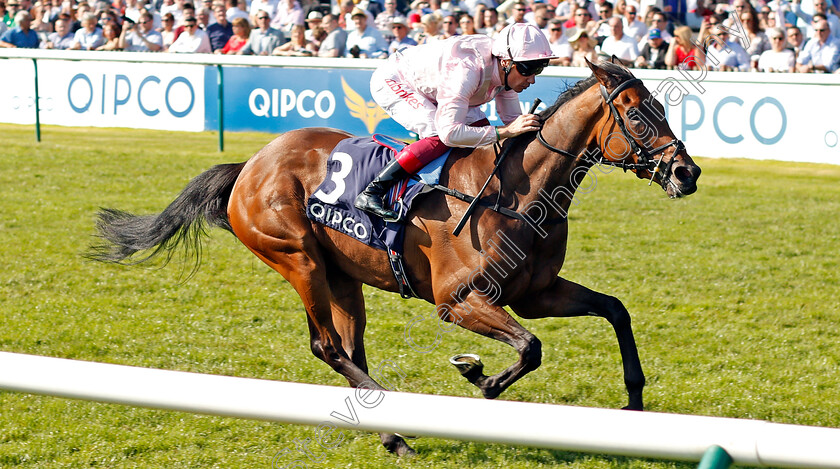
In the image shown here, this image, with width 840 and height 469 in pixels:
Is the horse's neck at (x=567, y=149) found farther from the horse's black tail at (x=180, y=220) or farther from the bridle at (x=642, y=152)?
the horse's black tail at (x=180, y=220)

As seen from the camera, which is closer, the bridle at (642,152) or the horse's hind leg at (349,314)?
the bridle at (642,152)

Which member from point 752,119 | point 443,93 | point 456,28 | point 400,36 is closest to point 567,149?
point 443,93

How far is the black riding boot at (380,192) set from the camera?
3979 millimetres

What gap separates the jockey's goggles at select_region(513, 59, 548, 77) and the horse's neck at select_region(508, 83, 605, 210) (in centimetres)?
20

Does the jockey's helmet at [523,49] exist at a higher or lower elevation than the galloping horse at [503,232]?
higher

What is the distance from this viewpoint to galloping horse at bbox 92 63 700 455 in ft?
12.1

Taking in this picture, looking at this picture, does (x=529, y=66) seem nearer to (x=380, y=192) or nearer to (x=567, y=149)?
(x=567, y=149)

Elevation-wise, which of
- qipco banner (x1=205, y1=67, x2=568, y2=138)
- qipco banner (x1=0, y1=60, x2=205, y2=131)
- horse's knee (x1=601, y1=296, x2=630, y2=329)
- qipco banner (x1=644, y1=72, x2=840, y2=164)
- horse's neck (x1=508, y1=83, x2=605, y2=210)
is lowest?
qipco banner (x1=0, y1=60, x2=205, y2=131)

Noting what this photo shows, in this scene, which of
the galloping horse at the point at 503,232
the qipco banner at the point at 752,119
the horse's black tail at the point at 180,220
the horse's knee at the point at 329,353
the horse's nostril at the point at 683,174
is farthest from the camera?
the qipco banner at the point at 752,119

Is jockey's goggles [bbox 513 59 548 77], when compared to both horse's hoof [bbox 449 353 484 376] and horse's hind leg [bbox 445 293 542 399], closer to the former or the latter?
horse's hind leg [bbox 445 293 542 399]

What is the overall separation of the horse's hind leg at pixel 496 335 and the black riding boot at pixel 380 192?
51 cm

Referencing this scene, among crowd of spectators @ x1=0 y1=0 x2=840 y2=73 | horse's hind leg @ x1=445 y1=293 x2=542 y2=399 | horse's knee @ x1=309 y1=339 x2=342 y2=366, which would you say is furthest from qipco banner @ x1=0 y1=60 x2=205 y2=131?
horse's hind leg @ x1=445 y1=293 x2=542 y2=399

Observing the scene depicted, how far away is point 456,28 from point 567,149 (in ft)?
28.3

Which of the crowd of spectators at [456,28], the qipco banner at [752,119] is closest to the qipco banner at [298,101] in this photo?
the crowd of spectators at [456,28]
